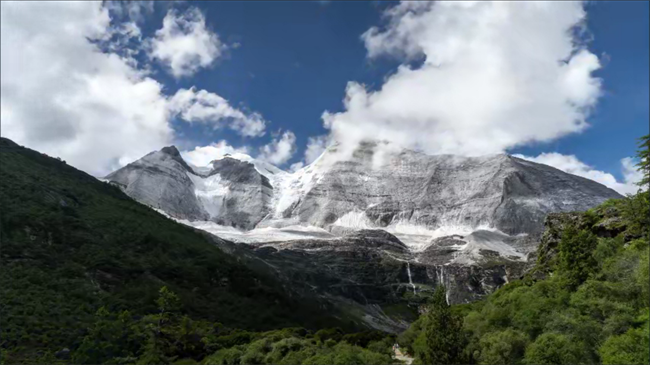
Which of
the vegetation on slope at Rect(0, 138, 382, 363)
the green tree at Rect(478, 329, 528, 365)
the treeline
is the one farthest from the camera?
the vegetation on slope at Rect(0, 138, 382, 363)

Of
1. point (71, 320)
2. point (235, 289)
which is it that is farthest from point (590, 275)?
Answer: point (235, 289)

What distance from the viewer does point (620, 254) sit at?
6103 cm

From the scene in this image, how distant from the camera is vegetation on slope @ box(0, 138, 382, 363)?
107 metres

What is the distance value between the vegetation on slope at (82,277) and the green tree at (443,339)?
2360 inches

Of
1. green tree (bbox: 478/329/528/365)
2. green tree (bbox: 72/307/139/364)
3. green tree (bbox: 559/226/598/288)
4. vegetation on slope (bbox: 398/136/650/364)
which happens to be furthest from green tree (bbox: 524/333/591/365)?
green tree (bbox: 72/307/139/364)

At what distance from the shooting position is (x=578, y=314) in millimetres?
55219

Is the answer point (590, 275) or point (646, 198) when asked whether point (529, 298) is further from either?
point (646, 198)

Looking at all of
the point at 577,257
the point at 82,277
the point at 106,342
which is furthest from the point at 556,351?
the point at 82,277

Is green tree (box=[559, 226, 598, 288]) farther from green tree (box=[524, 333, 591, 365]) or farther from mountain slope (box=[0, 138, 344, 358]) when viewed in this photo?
mountain slope (box=[0, 138, 344, 358])

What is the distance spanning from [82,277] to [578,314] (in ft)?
421

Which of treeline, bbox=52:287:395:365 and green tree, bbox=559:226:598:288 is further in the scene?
treeline, bbox=52:287:395:365

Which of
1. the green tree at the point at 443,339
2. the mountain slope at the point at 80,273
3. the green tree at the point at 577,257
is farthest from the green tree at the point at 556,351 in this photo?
the mountain slope at the point at 80,273

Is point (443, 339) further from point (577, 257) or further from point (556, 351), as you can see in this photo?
point (577, 257)

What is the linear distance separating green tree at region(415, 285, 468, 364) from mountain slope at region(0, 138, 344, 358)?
71.8 m
